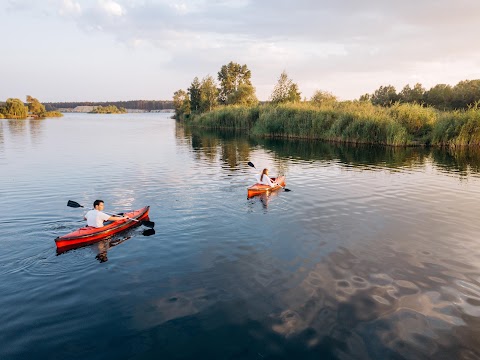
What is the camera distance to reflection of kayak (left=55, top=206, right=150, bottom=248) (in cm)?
1134

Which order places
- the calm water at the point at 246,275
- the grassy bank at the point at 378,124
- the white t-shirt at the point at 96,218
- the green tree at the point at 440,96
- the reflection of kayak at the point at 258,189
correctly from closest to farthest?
1. the calm water at the point at 246,275
2. the white t-shirt at the point at 96,218
3. the reflection of kayak at the point at 258,189
4. the grassy bank at the point at 378,124
5. the green tree at the point at 440,96

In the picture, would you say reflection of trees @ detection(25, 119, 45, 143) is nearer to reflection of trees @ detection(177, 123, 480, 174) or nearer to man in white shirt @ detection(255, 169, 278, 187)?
reflection of trees @ detection(177, 123, 480, 174)

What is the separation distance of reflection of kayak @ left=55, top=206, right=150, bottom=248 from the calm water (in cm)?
32

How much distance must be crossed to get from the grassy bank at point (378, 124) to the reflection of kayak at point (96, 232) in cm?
3479

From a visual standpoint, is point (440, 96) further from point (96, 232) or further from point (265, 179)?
point (96, 232)

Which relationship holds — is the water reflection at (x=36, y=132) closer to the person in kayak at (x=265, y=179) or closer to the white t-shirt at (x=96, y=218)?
the person in kayak at (x=265, y=179)

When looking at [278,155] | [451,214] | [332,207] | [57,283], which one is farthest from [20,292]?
[278,155]

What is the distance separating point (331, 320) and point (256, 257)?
3.68 metres

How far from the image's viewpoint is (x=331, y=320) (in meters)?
7.81

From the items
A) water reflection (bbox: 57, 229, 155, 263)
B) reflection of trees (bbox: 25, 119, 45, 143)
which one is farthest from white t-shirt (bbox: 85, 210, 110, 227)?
reflection of trees (bbox: 25, 119, 45, 143)

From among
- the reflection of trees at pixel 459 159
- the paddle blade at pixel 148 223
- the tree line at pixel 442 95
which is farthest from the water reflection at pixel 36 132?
the tree line at pixel 442 95

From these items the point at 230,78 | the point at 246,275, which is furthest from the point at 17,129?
the point at 246,275

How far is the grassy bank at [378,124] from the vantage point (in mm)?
39125

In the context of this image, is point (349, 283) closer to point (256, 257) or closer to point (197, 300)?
point (256, 257)
